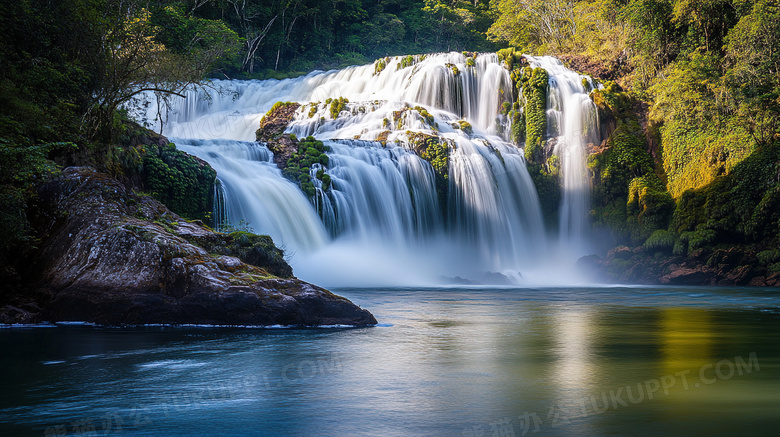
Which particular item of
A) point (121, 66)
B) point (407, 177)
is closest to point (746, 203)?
point (407, 177)

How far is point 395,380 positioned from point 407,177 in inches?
723

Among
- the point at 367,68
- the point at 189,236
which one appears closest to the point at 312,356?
the point at 189,236

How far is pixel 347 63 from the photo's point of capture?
50500mm

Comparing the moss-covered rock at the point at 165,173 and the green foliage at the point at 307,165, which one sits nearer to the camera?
the moss-covered rock at the point at 165,173

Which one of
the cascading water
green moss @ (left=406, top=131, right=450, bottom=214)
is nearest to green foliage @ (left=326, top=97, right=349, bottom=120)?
the cascading water

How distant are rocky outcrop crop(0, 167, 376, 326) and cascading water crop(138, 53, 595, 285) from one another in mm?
8284

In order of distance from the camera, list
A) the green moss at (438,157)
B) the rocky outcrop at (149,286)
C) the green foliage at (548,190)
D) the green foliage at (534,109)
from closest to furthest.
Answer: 1. the rocky outcrop at (149,286)
2. the green moss at (438,157)
3. the green foliage at (548,190)
4. the green foliage at (534,109)

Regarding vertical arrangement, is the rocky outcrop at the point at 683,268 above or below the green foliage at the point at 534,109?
below

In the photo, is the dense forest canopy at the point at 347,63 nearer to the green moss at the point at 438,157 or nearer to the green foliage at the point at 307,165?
the green foliage at the point at 307,165

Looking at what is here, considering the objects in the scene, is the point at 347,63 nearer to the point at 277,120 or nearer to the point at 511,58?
the point at 277,120

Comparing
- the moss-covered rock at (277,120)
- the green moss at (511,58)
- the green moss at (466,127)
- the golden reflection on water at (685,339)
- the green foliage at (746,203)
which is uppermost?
the green moss at (511,58)

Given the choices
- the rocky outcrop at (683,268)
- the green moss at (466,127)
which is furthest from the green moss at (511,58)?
the rocky outcrop at (683,268)

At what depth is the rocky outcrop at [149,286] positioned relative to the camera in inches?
323

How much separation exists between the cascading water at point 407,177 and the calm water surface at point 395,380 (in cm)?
1011
